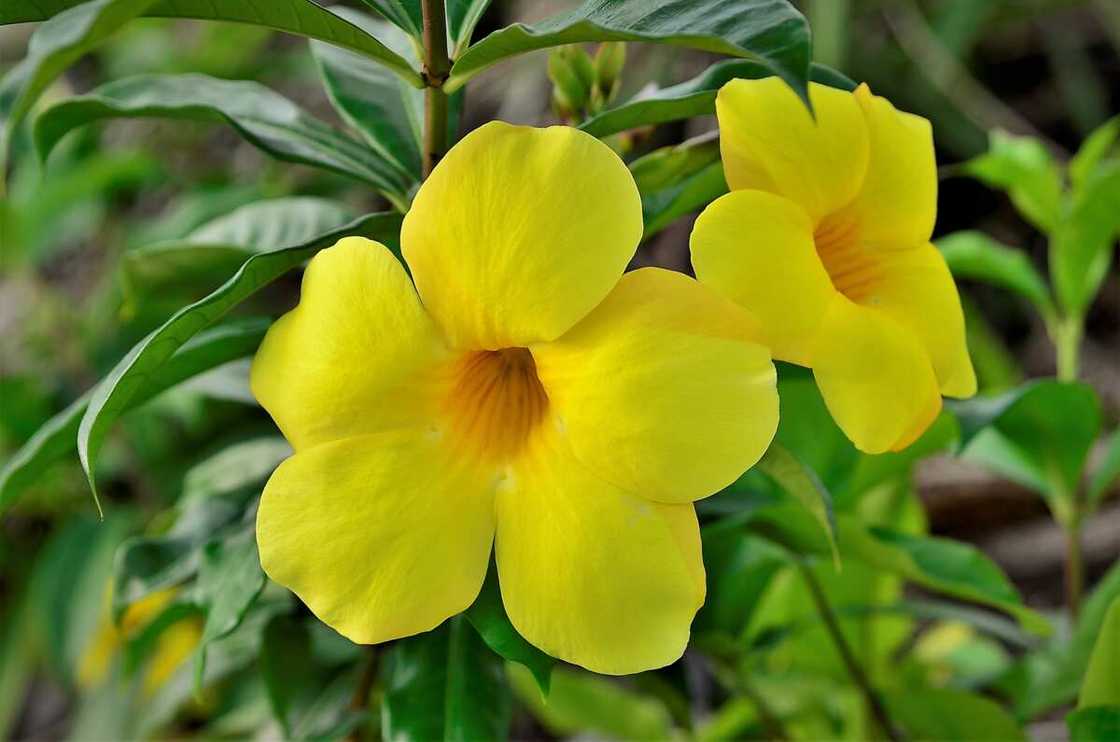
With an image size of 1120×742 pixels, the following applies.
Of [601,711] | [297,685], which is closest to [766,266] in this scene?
[297,685]

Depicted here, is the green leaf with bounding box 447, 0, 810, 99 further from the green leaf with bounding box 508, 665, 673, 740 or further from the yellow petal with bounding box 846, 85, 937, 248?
the green leaf with bounding box 508, 665, 673, 740

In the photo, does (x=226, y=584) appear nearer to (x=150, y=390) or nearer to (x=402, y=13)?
(x=150, y=390)

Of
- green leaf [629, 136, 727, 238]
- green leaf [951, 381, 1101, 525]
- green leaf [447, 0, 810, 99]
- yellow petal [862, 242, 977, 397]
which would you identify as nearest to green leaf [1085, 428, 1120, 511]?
green leaf [951, 381, 1101, 525]

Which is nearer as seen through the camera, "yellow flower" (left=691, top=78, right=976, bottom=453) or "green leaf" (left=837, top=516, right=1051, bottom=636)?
"yellow flower" (left=691, top=78, right=976, bottom=453)

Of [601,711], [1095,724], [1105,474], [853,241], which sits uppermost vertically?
[853,241]

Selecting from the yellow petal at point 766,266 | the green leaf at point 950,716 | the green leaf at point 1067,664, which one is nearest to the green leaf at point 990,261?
the green leaf at point 1067,664

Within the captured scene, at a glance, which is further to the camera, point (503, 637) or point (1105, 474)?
point (1105, 474)
